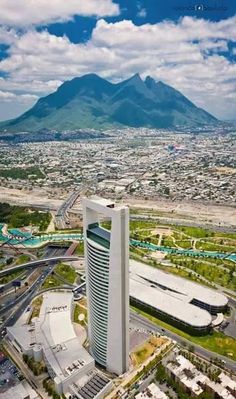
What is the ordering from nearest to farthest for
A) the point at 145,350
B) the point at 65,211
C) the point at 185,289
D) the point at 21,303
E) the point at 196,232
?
the point at 145,350, the point at 21,303, the point at 185,289, the point at 196,232, the point at 65,211

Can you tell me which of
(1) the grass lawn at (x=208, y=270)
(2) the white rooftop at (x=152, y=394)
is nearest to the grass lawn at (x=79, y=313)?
(2) the white rooftop at (x=152, y=394)

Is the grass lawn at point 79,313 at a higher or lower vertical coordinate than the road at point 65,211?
lower

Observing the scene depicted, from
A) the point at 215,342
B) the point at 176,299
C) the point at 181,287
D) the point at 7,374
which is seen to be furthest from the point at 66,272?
the point at 215,342

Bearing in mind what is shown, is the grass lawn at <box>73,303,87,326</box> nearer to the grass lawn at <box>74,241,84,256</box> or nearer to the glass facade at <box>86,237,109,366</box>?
the glass facade at <box>86,237,109,366</box>

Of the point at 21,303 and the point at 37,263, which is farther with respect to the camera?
the point at 37,263

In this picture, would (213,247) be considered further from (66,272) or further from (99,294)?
(99,294)

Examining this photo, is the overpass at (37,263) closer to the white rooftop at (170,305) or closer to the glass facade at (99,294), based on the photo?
the white rooftop at (170,305)

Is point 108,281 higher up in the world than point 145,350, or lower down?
higher up
